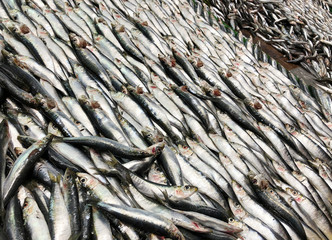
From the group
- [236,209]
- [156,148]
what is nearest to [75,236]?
[156,148]

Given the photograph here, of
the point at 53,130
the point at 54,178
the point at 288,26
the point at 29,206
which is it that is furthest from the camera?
the point at 288,26

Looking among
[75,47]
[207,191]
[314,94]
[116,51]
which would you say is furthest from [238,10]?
[207,191]

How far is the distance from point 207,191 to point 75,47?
251 centimetres

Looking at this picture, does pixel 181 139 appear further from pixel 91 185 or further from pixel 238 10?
pixel 238 10

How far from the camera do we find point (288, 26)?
28.6 feet

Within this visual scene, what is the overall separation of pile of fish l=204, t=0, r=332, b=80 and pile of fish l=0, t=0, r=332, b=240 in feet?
7.38

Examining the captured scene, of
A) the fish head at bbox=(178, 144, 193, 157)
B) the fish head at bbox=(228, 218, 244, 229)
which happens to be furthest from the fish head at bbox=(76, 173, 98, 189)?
the fish head at bbox=(228, 218, 244, 229)

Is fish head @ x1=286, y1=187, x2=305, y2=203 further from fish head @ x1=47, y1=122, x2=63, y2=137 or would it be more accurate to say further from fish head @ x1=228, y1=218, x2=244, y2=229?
fish head @ x1=47, y1=122, x2=63, y2=137

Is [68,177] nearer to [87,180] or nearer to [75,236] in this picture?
[87,180]

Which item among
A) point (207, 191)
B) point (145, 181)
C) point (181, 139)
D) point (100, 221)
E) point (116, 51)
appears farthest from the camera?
point (116, 51)

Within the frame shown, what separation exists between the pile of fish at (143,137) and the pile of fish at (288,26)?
2.25 meters

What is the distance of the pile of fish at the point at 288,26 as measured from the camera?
758 centimetres

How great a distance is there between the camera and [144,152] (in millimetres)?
2910

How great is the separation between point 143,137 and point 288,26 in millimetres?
6909
